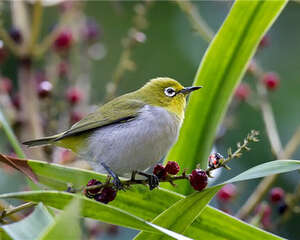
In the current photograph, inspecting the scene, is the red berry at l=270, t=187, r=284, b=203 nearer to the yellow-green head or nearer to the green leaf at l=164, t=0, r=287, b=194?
the yellow-green head

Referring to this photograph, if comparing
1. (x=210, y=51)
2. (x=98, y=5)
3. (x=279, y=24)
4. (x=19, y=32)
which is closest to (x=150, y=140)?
(x=210, y=51)

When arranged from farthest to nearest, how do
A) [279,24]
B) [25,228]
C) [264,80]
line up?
[279,24] → [264,80] → [25,228]

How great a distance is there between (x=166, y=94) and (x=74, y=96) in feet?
1.45

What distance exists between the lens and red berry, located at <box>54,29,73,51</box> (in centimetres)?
267

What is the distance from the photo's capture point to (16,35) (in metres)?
2.42

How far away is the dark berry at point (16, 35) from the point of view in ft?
7.89

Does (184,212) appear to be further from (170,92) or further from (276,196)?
(170,92)

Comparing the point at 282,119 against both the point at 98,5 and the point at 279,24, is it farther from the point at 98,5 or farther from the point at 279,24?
the point at 98,5

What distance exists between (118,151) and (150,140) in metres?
0.15

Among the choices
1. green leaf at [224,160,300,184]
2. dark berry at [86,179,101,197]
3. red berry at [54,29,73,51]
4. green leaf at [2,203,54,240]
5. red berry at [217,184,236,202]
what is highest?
green leaf at [224,160,300,184]

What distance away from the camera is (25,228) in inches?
42.3

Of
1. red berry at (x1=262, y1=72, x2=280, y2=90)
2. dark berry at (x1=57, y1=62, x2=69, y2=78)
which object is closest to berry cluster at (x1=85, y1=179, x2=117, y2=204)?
dark berry at (x1=57, y1=62, x2=69, y2=78)

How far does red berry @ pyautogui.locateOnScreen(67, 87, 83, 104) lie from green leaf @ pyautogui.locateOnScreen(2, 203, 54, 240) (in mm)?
1358

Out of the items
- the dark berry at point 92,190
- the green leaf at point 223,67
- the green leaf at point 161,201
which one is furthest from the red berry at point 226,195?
the dark berry at point 92,190
